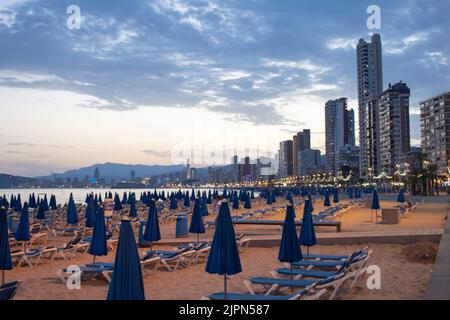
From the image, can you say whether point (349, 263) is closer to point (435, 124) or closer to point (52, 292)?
point (52, 292)

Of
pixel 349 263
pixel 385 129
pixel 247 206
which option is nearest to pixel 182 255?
pixel 349 263

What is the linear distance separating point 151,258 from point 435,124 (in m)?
120

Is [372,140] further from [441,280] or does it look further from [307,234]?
[441,280]

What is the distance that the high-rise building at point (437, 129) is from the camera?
4397 inches

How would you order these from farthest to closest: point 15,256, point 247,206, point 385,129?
point 385,129, point 247,206, point 15,256

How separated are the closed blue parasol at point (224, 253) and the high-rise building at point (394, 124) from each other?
432ft

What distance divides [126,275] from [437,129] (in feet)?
404

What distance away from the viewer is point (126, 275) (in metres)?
5.50

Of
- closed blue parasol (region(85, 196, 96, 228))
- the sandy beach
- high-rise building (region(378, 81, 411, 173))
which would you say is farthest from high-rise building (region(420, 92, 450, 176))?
the sandy beach

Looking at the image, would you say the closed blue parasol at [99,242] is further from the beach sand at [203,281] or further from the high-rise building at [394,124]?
the high-rise building at [394,124]

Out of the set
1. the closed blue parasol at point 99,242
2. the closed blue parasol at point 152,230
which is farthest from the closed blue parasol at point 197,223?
the closed blue parasol at point 99,242

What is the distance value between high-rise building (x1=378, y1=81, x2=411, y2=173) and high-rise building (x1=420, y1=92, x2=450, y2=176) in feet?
32.5
